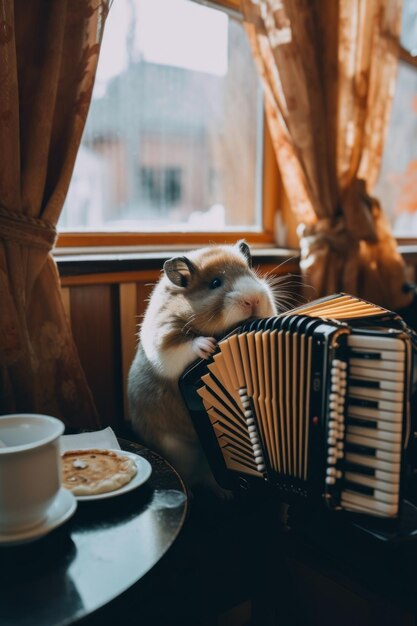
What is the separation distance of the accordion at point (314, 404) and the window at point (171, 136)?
1.00 metres

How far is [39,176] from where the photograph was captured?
1.35 metres

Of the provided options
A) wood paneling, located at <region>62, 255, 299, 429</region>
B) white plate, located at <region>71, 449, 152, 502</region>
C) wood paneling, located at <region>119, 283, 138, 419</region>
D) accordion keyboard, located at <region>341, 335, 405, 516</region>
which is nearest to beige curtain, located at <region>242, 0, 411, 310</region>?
wood paneling, located at <region>62, 255, 299, 429</region>

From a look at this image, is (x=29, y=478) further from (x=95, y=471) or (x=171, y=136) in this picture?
(x=171, y=136)

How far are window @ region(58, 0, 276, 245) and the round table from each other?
3.92ft

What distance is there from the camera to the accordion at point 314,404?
98 centimetres

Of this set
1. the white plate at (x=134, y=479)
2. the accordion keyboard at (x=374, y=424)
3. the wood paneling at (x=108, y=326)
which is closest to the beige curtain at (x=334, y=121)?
the wood paneling at (x=108, y=326)

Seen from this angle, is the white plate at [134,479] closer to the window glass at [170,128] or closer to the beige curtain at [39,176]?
the beige curtain at [39,176]

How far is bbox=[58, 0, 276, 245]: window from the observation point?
1.99 meters

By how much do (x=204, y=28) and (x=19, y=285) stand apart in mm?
1550

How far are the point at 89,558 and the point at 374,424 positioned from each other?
1.86 feet

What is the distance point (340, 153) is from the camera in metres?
2.30

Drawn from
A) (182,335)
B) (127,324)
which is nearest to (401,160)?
(127,324)

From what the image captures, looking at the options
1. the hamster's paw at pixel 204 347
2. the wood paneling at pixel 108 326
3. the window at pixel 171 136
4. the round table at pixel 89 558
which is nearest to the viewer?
the round table at pixel 89 558

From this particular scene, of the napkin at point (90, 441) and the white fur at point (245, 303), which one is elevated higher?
the white fur at point (245, 303)
